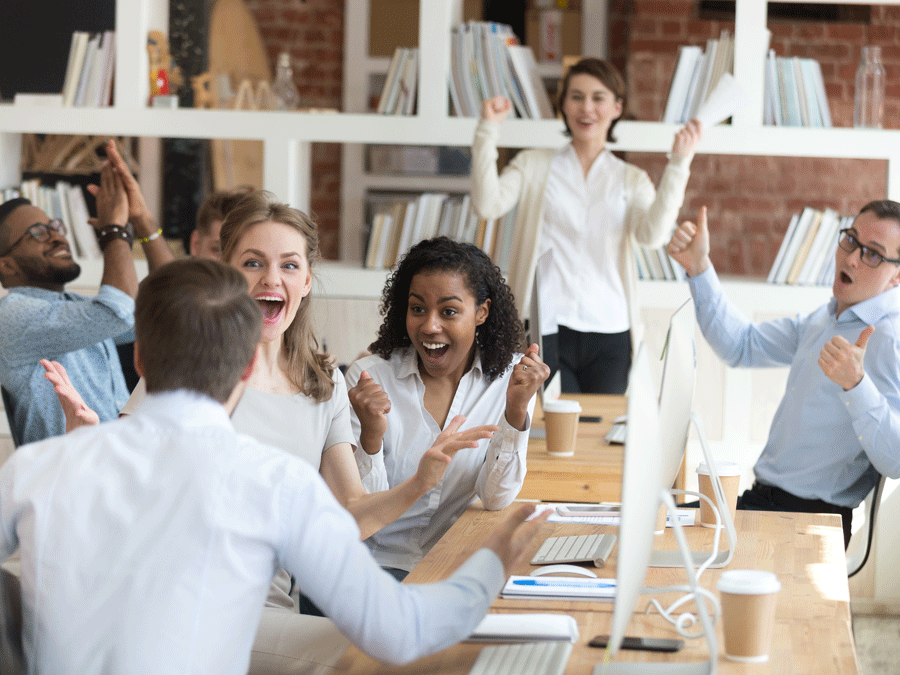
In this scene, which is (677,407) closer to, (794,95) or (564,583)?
(564,583)

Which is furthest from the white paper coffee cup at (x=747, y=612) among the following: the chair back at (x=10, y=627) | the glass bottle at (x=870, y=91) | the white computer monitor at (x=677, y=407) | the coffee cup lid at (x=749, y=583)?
the glass bottle at (x=870, y=91)

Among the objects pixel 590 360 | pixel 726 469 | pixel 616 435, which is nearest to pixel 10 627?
pixel 726 469

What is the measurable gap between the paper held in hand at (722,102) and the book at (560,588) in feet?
7.50

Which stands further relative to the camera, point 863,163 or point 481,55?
point 863,163

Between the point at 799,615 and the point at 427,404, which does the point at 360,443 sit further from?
the point at 799,615

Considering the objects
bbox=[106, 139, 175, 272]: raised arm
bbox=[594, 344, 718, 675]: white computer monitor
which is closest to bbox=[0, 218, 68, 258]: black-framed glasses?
bbox=[106, 139, 175, 272]: raised arm

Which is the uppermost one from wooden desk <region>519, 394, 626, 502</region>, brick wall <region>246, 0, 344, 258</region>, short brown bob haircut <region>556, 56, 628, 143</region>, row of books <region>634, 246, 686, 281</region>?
brick wall <region>246, 0, 344, 258</region>

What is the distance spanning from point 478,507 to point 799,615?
0.75 metres

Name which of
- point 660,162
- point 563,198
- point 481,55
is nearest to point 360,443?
point 563,198

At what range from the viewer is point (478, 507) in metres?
1.97

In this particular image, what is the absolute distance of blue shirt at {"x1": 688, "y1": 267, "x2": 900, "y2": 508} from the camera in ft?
7.22

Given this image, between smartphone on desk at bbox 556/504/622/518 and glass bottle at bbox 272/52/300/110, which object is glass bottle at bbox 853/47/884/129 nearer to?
glass bottle at bbox 272/52/300/110

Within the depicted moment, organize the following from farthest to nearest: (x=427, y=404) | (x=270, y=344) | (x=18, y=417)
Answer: (x=18, y=417) → (x=427, y=404) → (x=270, y=344)

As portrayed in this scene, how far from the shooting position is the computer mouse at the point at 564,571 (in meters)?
1.49
